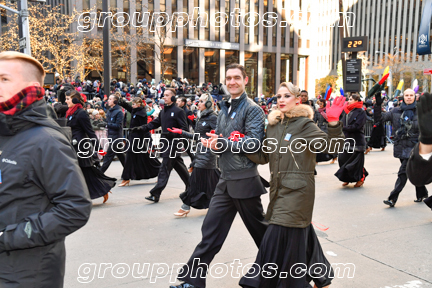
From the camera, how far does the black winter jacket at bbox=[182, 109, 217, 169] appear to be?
625cm

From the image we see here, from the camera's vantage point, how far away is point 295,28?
51.4 meters

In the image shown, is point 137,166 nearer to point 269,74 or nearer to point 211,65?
point 211,65

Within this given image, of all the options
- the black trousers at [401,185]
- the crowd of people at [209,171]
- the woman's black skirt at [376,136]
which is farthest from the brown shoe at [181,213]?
the woman's black skirt at [376,136]

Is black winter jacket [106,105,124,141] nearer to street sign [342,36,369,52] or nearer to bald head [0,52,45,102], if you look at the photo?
bald head [0,52,45,102]

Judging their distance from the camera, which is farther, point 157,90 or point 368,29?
point 368,29

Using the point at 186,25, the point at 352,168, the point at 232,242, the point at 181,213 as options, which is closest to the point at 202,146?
the point at 181,213

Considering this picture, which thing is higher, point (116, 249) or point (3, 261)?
point (3, 261)

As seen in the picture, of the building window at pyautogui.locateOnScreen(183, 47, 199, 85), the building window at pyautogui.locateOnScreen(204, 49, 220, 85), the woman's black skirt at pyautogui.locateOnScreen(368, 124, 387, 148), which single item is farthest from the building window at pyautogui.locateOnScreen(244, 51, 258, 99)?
the woman's black skirt at pyautogui.locateOnScreen(368, 124, 387, 148)

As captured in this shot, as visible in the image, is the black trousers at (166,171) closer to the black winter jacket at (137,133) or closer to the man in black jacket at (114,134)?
the black winter jacket at (137,133)

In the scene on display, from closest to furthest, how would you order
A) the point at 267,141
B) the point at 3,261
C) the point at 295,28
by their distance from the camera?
the point at 3,261, the point at 267,141, the point at 295,28

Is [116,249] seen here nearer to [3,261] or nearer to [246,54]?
[3,261]

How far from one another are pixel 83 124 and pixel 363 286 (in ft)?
17.2

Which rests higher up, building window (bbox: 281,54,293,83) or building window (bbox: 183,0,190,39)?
building window (bbox: 183,0,190,39)

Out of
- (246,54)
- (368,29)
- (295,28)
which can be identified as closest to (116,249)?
(246,54)
